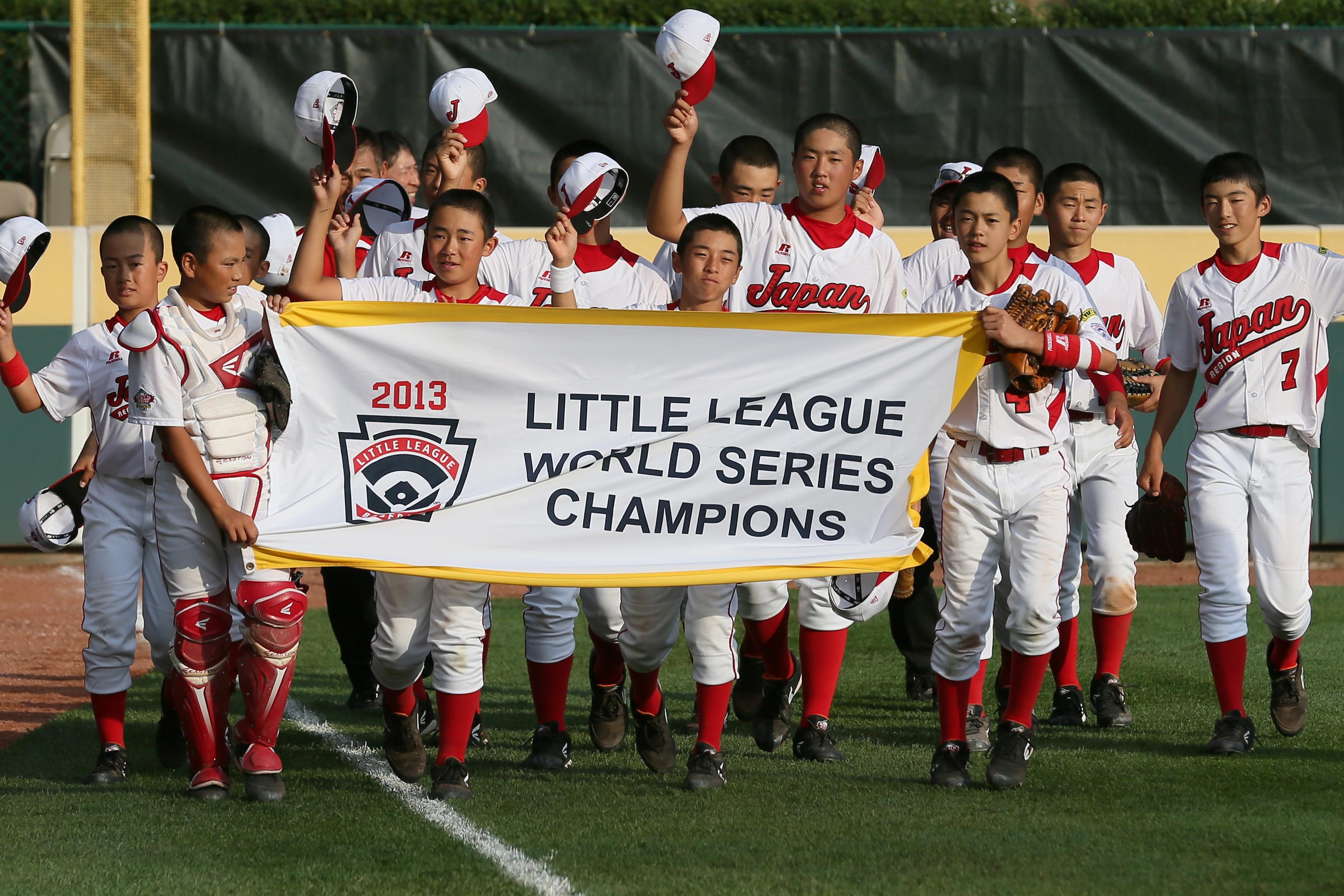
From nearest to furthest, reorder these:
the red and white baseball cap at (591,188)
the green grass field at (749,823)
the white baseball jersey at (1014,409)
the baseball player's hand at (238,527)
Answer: the green grass field at (749,823)
the baseball player's hand at (238,527)
the white baseball jersey at (1014,409)
the red and white baseball cap at (591,188)

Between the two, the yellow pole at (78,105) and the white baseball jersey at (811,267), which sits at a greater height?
the yellow pole at (78,105)

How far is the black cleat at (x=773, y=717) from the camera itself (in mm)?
5945

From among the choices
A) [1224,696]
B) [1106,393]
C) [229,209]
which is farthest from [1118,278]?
[229,209]

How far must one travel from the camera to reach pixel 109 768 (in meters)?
5.55

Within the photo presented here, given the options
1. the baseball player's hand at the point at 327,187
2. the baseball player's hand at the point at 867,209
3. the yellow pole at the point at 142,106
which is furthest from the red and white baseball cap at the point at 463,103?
the yellow pole at the point at 142,106

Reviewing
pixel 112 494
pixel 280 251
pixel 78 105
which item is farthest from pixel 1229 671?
pixel 78 105

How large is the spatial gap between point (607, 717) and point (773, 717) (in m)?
0.62

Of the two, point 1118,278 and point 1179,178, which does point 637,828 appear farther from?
point 1179,178

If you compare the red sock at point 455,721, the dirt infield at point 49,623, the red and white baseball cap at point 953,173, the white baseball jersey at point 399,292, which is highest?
the red and white baseball cap at point 953,173

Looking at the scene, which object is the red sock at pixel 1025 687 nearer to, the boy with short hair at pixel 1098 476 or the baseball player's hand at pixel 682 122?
the boy with short hair at pixel 1098 476

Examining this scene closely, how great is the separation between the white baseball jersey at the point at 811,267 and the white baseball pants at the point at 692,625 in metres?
1.14

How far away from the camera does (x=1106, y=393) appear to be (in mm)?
5914

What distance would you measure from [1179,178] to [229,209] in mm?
7069

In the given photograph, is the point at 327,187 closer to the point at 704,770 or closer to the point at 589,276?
the point at 589,276
